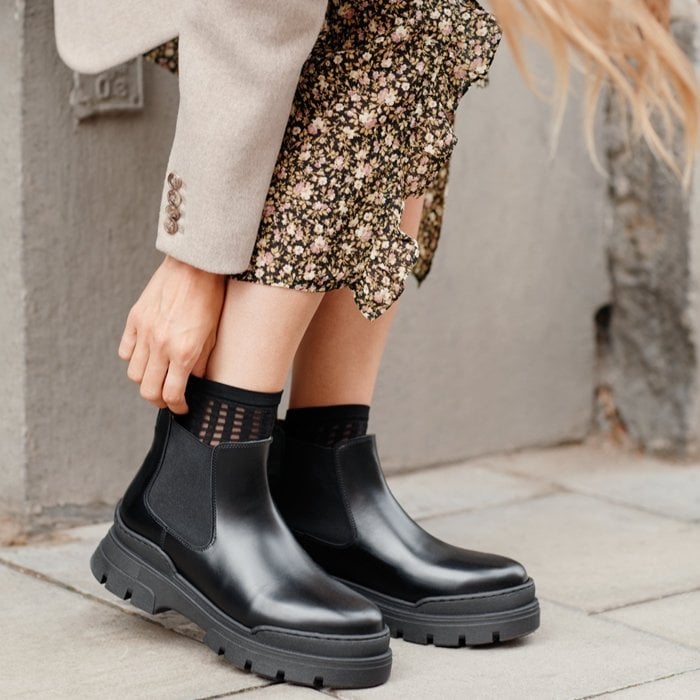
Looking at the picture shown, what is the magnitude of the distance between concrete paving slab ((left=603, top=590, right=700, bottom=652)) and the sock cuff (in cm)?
52

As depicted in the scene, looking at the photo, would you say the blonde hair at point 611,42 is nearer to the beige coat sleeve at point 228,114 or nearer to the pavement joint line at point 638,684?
the beige coat sleeve at point 228,114

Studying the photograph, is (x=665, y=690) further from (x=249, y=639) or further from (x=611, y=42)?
(x=611, y=42)

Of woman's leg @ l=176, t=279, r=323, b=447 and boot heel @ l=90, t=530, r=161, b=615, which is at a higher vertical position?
woman's leg @ l=176, t=279, r=323, b=447

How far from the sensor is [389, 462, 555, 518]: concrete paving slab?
2078mm

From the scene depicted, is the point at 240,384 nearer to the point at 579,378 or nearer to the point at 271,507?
the point at 271,507

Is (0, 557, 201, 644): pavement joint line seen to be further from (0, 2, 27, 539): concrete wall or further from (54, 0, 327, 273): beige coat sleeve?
(54, 0, 327, 273): beige coat sleeve

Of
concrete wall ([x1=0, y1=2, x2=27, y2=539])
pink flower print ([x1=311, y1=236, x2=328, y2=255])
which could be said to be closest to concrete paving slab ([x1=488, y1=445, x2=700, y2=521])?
concrete wall ([x1=0, y1=2, x2=27, y2=539])

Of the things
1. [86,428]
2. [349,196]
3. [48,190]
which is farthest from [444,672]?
[48,190]

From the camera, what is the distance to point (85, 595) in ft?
5.11

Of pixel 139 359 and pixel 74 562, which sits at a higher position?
pixel 139 359

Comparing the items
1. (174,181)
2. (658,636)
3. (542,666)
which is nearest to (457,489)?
(658,636)

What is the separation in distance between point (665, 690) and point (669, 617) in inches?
10.1

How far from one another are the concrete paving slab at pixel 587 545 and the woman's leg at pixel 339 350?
39cm

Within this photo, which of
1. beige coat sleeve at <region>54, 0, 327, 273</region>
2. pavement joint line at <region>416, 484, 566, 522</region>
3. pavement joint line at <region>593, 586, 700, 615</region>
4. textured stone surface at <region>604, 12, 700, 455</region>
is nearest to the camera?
beige coat sleeve at <region>54, 0, 327, 273</region>
